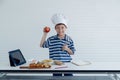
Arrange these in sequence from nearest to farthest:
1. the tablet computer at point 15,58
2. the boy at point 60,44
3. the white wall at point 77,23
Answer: the tablet computer at point 15,58 < the boy at point 60,44 < the white wall at point 77,23

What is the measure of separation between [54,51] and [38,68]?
51 cm

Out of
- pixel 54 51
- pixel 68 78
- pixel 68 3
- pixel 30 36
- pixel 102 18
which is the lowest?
pixel 68 78

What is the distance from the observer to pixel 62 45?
8.30ft

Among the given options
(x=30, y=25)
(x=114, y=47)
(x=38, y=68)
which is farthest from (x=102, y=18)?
(x=38, y=68)

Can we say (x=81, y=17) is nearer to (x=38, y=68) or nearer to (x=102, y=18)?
(x=102, y=18)

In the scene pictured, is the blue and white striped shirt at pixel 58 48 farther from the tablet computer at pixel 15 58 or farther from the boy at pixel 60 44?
the tablet computer at pixel 15 58

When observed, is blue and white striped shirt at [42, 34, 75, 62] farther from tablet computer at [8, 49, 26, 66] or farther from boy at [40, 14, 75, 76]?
tablet computer at [8, 49, 26, 66]

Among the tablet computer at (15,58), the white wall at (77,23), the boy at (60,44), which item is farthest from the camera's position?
the white wall at (77,23)

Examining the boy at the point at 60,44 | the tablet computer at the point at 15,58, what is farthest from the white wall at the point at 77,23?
the tablet computer at the point at 15,58

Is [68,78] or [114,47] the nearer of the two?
[68,78]

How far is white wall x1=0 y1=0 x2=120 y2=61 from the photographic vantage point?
3422mm

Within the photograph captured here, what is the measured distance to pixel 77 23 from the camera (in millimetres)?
3463

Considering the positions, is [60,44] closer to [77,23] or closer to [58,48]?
[58,48]

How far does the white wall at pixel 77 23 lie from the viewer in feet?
11.2
